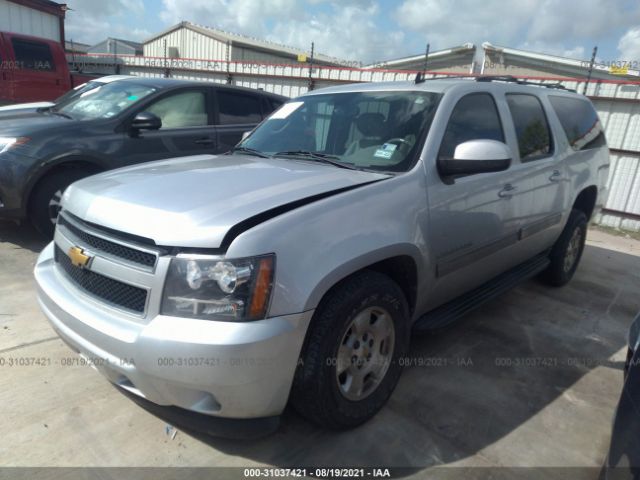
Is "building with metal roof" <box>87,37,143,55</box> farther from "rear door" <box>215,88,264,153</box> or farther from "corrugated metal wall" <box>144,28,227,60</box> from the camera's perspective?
"rear door" <box>215,88,264,153</box>

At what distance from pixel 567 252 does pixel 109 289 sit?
13.9 feet

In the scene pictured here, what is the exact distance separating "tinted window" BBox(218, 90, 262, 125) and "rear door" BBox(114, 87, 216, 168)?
7.3 inches

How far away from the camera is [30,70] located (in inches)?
389

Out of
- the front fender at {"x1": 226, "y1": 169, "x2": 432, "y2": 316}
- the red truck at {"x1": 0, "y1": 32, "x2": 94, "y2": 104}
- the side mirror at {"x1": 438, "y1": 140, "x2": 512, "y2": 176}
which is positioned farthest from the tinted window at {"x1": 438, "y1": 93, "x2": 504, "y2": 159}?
the red truck at {"x1": 0, "y1": 32, "x2": 94, "y2": 104}

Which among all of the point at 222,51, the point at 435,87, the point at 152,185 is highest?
the point at 222,51

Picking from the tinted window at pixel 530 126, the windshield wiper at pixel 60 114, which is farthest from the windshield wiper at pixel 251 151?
the windshield wiper at pixel 60 114

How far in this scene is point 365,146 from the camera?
3.06 m

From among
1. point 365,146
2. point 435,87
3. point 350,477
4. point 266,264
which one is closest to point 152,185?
point 266,264

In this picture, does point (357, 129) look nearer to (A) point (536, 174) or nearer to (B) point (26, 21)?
(A) point (536, 174)

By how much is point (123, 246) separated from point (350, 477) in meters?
1.49

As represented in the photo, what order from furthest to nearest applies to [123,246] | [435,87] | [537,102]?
[537,102] < [435,87] < [123,246]

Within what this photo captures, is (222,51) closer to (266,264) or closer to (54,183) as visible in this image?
(54,183)

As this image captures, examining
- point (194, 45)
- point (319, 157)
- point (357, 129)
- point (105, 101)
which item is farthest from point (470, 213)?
point (194, 45)

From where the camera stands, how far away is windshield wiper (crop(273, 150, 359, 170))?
115 inches
